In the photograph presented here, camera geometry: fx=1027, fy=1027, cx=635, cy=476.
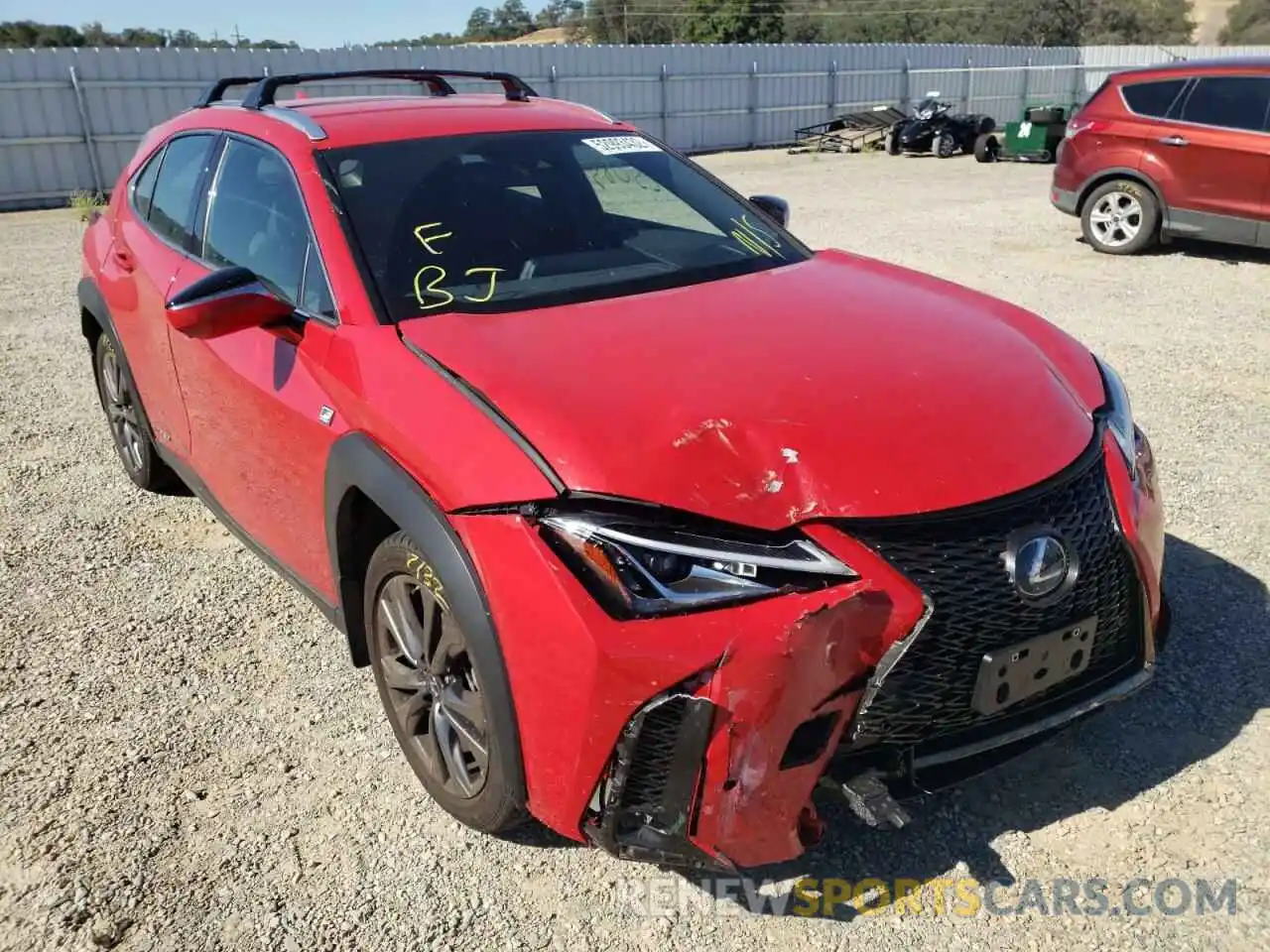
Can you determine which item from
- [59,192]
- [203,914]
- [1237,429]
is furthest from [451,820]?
[59,192]

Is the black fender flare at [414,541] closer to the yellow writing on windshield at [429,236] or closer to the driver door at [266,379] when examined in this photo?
the driver door at [266,379]

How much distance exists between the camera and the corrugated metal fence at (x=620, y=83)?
623 inches

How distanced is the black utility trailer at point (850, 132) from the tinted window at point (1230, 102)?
41.1 feet

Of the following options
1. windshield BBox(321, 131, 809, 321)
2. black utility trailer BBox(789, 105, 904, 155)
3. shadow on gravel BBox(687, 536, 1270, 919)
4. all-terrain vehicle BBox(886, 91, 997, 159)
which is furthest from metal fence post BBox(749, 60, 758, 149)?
shadow on gravel BBox(687, 536, 1270, 919)

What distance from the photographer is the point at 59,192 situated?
16094 mm

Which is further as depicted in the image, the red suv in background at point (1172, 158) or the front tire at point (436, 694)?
the red suv in background at point (1172, 158)

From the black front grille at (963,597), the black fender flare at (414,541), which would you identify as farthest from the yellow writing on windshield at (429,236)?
the black front grille at (963,597)

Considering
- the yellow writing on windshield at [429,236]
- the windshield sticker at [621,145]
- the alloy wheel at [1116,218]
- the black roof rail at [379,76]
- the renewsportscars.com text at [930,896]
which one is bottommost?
the renewsportscars.com text at [930,896]

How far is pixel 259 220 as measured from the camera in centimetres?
326

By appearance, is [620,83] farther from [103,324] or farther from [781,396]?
[781,396]

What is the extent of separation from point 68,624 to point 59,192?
49.7 feet

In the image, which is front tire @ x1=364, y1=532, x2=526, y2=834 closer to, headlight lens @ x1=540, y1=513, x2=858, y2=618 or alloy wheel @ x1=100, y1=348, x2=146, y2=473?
headlight lens @ x1=540, y1=513, x2=858, y2=618

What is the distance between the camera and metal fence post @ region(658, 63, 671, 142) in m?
21.8

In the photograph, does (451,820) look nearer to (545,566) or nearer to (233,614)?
(545,566)
